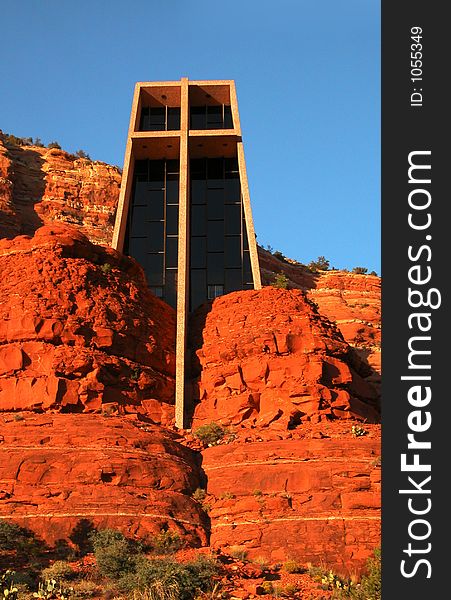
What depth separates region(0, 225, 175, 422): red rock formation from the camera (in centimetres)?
2839

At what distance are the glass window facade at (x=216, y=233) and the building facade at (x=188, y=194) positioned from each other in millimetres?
44

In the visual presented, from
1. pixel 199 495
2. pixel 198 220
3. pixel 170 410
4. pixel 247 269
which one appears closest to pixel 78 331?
pixel 170 410

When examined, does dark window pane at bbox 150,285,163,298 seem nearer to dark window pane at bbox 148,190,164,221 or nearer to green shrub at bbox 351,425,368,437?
dark window pane at bbox 148,190,164,221

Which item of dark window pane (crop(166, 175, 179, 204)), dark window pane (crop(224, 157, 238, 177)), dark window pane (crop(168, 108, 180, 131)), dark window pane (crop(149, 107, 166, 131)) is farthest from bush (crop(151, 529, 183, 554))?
dark window pane (crop(149, 107, 166, 131))

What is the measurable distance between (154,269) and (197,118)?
27.2ft

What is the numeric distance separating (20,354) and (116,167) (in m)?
28.1

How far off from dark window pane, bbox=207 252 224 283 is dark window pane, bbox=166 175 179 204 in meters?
3.53

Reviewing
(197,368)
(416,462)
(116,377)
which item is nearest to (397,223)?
(416,462)

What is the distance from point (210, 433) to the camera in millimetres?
28828

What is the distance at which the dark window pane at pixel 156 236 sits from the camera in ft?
135

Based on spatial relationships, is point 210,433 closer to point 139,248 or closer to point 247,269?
point 247,269

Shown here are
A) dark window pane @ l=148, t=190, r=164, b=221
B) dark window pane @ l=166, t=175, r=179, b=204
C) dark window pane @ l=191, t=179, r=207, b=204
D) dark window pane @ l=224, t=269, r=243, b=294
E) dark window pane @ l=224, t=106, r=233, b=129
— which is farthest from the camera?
dark window pane @ l=224, t=106, r=233, b=129

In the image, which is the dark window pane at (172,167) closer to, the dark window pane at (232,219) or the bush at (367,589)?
the dark window pane at (232,219)

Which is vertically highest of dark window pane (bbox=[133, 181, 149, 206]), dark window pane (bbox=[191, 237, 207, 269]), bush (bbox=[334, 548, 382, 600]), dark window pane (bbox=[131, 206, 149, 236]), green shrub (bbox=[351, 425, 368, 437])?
dark window pane (bbox=[133, 181, 149, 206])
